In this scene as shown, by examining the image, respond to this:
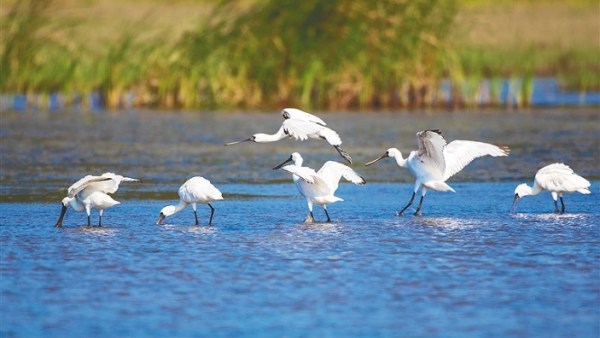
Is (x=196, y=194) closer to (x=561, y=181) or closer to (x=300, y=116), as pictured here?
(x=300, y=116)

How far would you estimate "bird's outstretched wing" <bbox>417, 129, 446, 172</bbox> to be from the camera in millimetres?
10961

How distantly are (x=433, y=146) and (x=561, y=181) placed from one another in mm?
1181

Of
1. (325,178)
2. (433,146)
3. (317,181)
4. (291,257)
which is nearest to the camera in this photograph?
(291,257)

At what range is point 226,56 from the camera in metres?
24.1

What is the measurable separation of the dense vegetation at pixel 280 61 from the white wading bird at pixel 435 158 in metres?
11.3

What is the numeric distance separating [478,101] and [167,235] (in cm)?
1612

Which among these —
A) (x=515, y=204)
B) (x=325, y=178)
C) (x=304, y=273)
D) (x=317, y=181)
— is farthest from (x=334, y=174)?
(x=304, y=273)

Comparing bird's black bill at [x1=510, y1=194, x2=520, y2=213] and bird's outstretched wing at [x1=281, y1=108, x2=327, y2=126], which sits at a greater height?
bird's outstretched wing at [x1=281, y1=108, x2=327, y2=126]

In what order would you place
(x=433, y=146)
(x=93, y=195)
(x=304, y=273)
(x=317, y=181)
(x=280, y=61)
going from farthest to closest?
(x=280, y=61) → (x=433, y=146) → (x=317, y=181) → (x=93, y=195) → (x=304, y=273)

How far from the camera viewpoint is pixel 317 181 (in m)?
10.7

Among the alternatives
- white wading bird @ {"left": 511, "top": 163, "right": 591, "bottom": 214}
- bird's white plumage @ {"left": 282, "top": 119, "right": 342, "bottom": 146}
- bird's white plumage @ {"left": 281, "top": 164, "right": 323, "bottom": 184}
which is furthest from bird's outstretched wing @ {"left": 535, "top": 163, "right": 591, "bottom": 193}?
bird's white plumage @ {"left": 281, "top": 164, "right": 323, "bottom": 184}

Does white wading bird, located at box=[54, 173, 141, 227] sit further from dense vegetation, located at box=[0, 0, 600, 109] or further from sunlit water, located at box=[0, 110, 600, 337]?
dense vegetation, located at box=[0, 0, 600, 109]

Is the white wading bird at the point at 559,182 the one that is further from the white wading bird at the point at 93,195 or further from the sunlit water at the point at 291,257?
the white wading bird at the point at 93,195

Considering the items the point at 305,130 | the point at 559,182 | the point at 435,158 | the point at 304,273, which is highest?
the point at 305,130
